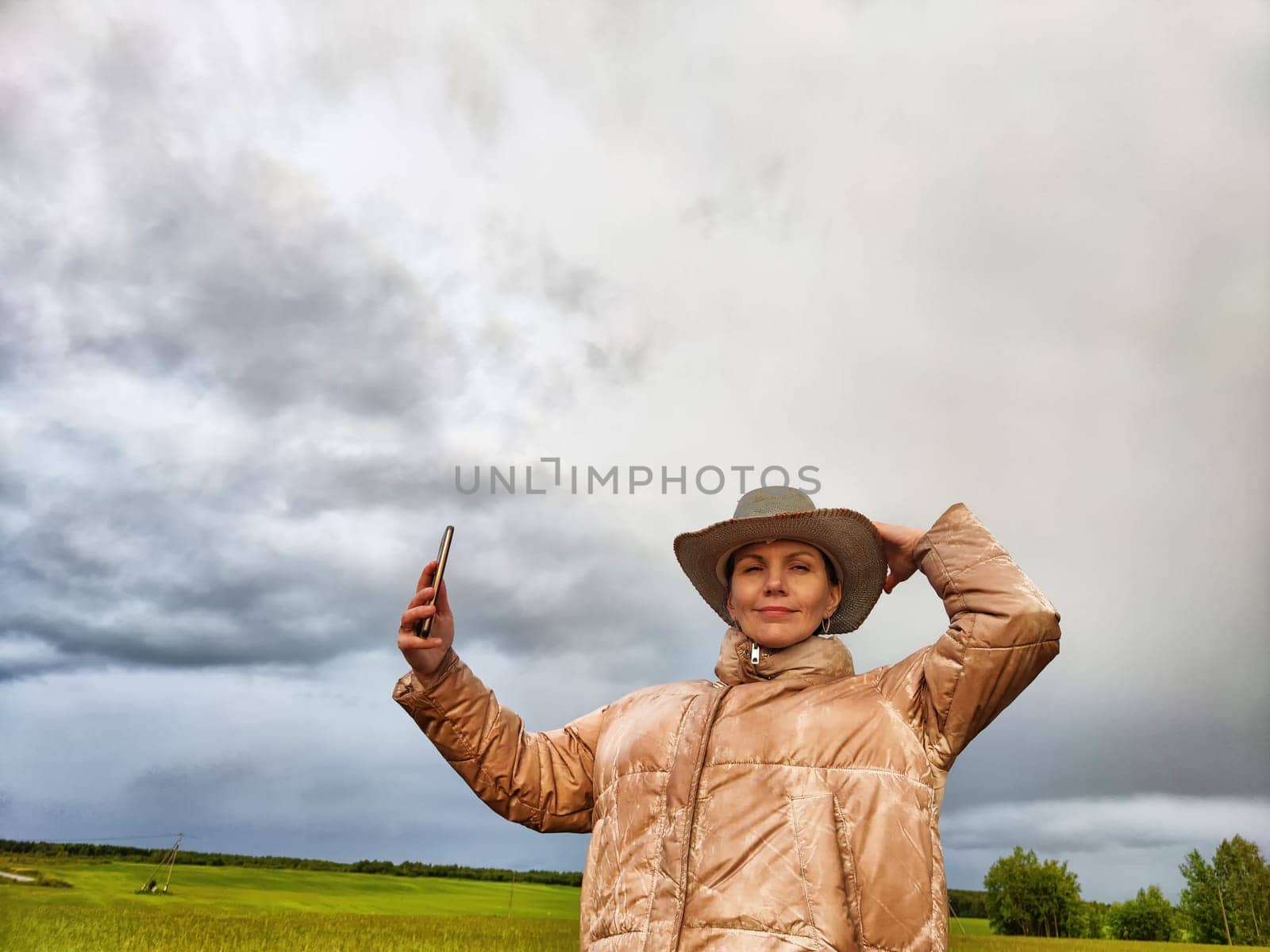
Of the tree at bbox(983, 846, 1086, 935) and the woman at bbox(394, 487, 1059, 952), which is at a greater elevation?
the woman at bbox(394, 487, 1059, 952)

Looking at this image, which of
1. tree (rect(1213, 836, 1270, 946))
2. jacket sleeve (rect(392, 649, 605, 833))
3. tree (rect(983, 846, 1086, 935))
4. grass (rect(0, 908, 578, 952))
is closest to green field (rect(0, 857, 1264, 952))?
grass (rect(0, 908, 578, 952))

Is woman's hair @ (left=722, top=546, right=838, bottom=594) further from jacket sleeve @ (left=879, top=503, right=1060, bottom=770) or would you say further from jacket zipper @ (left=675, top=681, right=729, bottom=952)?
jacket zipper @ (left=675, top=681, right=729, bottom=952)

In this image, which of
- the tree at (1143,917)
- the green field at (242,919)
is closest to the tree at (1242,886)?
the tree at (1143,917)

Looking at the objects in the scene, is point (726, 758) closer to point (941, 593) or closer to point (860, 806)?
point (860, 806)

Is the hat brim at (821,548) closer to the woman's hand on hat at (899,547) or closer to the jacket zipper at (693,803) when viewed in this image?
the woman's hand on hat at (899,547)

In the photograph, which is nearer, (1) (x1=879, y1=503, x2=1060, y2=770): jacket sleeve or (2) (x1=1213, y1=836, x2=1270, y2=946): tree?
(1) (x1=879, y1=503, x2=1060, y2=770): jacket sleeve

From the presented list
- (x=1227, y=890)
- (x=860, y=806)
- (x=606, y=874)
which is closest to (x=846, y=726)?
(x=860, y=806)

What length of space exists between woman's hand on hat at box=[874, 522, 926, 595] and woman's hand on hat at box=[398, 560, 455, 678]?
75.5 inches

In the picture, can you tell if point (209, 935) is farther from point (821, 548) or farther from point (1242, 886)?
point (1242, 886)

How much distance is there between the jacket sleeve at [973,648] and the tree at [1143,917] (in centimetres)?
7194

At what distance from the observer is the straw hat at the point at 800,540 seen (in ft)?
12.5

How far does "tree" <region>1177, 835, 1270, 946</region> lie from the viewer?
165 ft

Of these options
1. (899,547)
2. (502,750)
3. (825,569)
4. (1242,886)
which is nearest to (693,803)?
(502,750)

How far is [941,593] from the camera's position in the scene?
11.2ft
